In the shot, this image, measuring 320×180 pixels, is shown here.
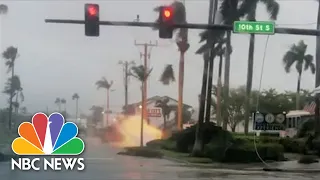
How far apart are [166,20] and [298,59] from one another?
1.54 metres

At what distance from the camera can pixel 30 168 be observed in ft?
22.0

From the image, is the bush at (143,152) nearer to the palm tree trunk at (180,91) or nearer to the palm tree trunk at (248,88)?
the palm tree trunk at (180,91)

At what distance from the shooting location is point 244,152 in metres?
7.03

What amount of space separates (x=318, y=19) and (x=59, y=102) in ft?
10.7

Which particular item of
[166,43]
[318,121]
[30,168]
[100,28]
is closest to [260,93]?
[318,121]

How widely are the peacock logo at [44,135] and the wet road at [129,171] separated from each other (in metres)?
0.26

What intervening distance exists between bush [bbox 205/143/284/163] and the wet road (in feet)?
0.50

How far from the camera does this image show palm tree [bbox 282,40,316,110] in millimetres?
6984

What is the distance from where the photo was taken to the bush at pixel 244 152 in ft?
23.0

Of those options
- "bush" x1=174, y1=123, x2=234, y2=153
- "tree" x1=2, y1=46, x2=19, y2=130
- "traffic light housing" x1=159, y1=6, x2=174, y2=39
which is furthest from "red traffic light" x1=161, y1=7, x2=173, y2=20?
"tree" x1=2, y1=46, x2=19, y2=130

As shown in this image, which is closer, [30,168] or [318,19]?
[30,168]

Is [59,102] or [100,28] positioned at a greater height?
[100,28]

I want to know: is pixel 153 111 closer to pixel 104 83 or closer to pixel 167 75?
pixel 167 75

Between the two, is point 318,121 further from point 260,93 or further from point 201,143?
point 201,143
